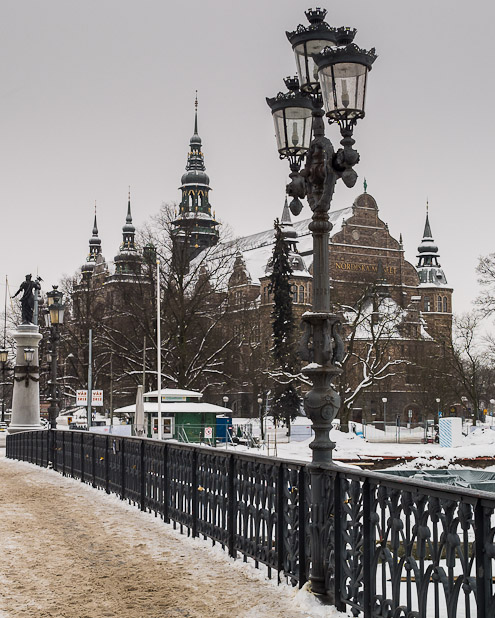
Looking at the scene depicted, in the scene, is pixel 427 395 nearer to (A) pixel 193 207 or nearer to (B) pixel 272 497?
(A) pixel 193 207

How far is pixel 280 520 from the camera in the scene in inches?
345

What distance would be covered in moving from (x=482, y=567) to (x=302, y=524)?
10.2 feet

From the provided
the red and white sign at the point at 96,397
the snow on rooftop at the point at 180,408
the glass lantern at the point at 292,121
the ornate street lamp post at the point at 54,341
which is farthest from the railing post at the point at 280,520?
the snow on rooftop at the point at 180,408

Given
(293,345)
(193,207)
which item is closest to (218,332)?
(293,345)

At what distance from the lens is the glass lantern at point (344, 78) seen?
830 cm

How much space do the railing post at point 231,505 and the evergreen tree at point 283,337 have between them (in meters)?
50.2

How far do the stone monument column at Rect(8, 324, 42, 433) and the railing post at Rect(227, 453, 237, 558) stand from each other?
924 inches

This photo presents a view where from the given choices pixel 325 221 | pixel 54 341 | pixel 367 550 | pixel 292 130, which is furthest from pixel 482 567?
pixel 54 341

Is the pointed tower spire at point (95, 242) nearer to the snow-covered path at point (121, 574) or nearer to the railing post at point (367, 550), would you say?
the snow-covered path at point (121, 574)

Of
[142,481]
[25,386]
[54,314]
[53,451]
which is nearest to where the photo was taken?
[142,481]

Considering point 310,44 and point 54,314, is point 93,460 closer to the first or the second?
point 54,314

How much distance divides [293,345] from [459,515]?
60.6m

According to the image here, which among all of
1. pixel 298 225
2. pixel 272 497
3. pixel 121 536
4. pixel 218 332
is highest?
pixel 298 225

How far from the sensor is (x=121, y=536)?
37.3 ft
